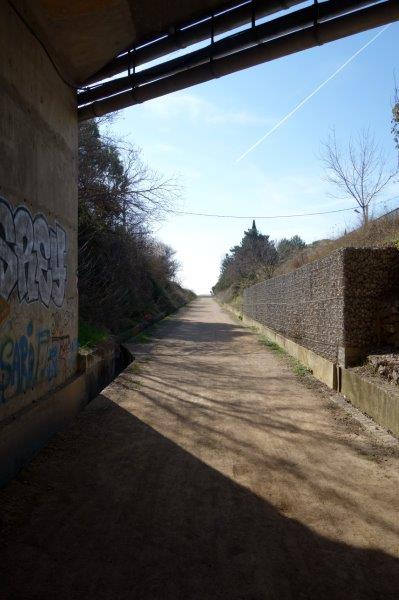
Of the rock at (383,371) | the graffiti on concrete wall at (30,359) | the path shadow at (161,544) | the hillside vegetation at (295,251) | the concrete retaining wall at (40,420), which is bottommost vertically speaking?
the path shadow at (161,544)

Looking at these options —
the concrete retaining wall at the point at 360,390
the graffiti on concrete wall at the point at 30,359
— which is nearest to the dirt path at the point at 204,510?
the concrete retaining wall at the point at 360,390

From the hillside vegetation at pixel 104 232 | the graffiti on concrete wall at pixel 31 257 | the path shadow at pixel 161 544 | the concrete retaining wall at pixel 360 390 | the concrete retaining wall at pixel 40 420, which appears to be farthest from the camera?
the hillside vegetation at pixel 104 232

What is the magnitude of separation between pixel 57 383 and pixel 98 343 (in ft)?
16.8

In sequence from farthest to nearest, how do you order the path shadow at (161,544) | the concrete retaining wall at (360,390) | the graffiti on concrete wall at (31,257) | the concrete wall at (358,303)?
the concrete wall at (358,303) → the concrete retaining wall at (360,390) → the graffiti on concrete wall at (31,257) → the path shadow at (161,544)

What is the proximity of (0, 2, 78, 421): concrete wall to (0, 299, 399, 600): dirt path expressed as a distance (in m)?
0.96

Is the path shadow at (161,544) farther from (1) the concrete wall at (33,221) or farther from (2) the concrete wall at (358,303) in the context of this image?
(2) the concrete wall at (358,303)

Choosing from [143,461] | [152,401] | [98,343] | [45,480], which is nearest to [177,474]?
[143,461]

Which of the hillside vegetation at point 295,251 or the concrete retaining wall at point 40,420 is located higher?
the hillside vegetation at point 295,251

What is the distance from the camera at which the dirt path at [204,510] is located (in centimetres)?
296

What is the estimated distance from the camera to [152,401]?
8008mm

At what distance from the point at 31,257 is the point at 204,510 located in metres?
3.18

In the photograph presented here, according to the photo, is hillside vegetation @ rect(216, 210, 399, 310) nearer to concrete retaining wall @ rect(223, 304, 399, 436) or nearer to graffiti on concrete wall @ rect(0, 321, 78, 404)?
concrete retaining wall @ rect(223, 304, 399, 436)

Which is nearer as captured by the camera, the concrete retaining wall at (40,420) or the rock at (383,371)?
the concrete retaining wall at (40,420)

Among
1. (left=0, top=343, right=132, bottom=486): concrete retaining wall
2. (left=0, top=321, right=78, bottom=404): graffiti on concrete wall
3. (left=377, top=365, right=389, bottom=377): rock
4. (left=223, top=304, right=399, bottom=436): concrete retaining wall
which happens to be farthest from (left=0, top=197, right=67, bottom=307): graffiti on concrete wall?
(left=377, top=365, right=389, bottom=377): rock
